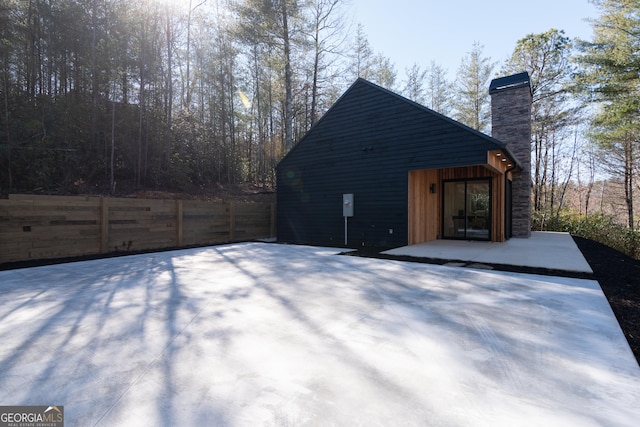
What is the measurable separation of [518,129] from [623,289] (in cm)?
764

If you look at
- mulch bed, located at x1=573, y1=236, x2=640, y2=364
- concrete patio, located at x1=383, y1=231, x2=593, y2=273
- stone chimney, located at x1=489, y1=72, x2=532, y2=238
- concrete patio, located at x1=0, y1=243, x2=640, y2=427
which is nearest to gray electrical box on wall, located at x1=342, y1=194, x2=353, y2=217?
concrete patio, located at x1=383, y1=231, x2=593, y2=273

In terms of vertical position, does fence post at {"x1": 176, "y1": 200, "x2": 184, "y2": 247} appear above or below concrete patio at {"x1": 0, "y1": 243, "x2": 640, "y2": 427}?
above

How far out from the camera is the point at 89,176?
33.9 ft

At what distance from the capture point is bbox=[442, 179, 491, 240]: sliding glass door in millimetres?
8680

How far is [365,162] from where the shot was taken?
8.69 metres

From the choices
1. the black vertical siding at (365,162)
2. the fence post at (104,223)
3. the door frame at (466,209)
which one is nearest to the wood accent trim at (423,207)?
the door frame at (466,209)

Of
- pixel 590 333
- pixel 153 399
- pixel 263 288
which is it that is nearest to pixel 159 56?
pixel 263 288

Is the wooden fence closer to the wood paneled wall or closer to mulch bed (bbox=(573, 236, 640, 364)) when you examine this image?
the wood paneled wall

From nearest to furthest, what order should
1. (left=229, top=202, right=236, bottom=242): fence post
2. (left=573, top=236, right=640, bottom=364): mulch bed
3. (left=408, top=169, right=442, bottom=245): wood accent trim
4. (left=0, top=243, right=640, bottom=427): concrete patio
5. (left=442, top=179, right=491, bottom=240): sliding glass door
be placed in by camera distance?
1. (left=0, top=243, right=640, bottom=427): concrete patio
2. (left=573, top=236, right=640, bottom=364): mulch bed
3. (left=408, top=169, right=442, bottom=245): wood accent trim
4. (left=442, top=179, right=491, bottom=240): sliding glass door
5. (left=229, top=202, right=236, bottom=242): fence post

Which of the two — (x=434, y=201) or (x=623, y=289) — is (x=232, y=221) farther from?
(x=623, y=289)

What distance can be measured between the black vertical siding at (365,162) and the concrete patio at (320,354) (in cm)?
415

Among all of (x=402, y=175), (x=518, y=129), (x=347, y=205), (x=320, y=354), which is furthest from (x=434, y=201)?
(x=320, y=354)

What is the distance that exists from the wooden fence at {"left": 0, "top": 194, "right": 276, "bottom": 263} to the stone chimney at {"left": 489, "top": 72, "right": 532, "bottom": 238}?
926 centimetres

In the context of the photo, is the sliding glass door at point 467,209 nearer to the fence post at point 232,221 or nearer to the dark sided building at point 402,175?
the dark sided building at point 402,175
